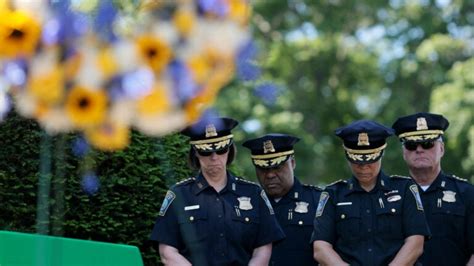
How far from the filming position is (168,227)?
6.31m

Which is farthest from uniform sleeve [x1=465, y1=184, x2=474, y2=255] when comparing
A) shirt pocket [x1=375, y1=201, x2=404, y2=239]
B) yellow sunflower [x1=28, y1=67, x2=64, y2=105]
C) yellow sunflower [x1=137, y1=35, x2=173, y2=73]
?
yellow sunflower [x1=28, y1=67, x2=64, y2=105]

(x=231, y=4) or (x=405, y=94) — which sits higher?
(x=405, y=94)

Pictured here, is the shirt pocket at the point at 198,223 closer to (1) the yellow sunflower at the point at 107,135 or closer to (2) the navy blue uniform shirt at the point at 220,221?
(2) the navy blue uniform shirt at the point at 220,221

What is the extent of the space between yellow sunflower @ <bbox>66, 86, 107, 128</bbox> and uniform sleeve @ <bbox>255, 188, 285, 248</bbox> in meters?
3.21

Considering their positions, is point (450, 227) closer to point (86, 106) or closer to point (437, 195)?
point (437, 195)

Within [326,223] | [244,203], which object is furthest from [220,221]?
[326,223]

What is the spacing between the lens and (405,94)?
26.2 metres

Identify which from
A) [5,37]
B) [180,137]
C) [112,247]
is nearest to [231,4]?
[5,37]

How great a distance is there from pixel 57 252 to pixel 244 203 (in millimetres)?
2317

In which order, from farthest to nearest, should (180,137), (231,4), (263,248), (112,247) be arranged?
(180,137) < (263,248) < (112,247) < (231,4)

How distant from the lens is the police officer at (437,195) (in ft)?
23.4

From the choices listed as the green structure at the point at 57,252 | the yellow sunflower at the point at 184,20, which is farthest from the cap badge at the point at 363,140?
the yellow sunflower at the point at 184,20

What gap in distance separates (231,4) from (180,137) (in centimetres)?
380

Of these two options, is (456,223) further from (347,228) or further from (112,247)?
(112,247)
